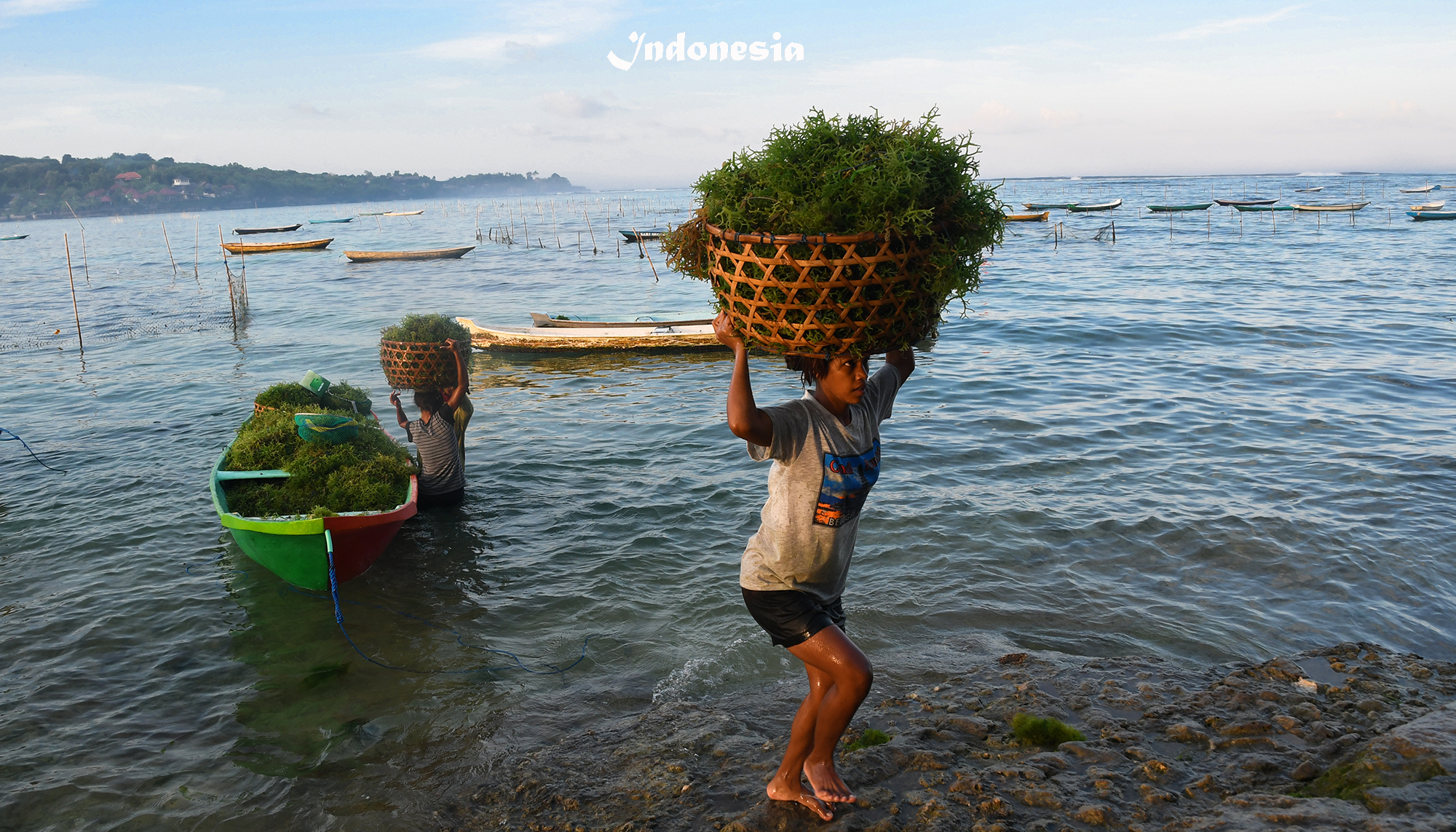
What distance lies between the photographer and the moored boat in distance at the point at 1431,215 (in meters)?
42.7

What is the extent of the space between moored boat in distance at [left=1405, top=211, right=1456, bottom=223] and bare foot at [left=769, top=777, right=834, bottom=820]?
2162 inches

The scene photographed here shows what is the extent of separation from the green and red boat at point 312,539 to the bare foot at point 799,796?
4.02 m

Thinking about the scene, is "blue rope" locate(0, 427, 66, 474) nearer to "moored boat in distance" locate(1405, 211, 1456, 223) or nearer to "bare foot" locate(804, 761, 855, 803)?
"bare foot" locate(804, 761, 855, 803)

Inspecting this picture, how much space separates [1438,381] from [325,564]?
14.1m

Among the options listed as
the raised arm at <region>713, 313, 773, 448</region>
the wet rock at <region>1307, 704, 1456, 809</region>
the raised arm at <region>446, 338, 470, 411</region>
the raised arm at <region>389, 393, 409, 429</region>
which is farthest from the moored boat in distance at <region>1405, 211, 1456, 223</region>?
the raised arm at <region>713, 313, 773, 448</region>

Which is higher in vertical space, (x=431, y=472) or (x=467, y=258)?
(x=467, y=258)

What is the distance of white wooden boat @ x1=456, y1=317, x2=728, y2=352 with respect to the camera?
16609mm

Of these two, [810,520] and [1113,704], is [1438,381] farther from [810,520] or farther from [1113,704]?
[810,520]

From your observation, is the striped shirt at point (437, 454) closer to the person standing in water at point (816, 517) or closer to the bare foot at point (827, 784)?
the person standing in water at point (816, 517)

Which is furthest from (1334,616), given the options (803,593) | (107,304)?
(107,304)

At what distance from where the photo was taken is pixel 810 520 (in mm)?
3004

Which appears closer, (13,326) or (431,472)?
(431,472)

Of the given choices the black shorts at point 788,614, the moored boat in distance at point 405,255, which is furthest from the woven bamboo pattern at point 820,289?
the moored boat in distance at point 405,255

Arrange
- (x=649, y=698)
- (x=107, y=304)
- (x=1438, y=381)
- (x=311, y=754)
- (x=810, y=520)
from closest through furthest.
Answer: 1. (x=810, y=520)
2. (x=311, y=754)
3. (x=649, y=698)
4. (x=1438, y=381)
5. (x=107, y=304)
